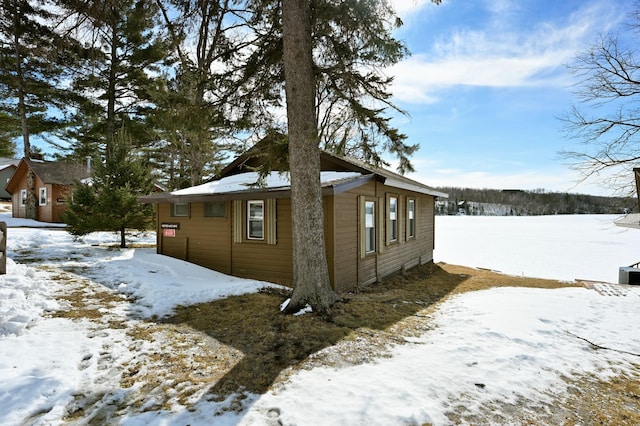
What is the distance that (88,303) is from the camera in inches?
228

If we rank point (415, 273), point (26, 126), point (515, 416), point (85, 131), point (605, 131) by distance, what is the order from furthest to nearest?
1. point (85, 131)
2. point (26, 126)
3. point (415, 273)
4. point (605, 131)
5. point (515, 416)

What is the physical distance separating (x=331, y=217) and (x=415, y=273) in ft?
20.6

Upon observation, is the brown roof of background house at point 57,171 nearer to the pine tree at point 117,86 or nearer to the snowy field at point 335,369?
the pine tree at point 117,86

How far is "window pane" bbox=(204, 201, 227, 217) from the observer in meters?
9.42

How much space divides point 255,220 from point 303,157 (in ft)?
12.6

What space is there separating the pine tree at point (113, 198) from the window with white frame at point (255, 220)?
5.51m

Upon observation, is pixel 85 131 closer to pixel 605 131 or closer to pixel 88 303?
pixel 88 303

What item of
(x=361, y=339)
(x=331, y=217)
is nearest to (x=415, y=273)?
(x=331, y=217)

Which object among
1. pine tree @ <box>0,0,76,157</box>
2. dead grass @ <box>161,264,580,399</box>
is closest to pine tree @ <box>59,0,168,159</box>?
pine tree @ <box>0,0,76,157</box>

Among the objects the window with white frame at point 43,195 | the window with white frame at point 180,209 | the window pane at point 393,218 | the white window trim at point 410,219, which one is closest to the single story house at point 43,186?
the window with white frame at point 43,195

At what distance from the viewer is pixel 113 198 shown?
11.5m

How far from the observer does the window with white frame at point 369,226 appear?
9.31 metres

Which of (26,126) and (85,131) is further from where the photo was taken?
(85,131)

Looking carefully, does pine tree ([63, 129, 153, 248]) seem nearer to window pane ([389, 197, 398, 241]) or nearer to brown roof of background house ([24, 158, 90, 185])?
window pane ([389, 197, 398, 241])
